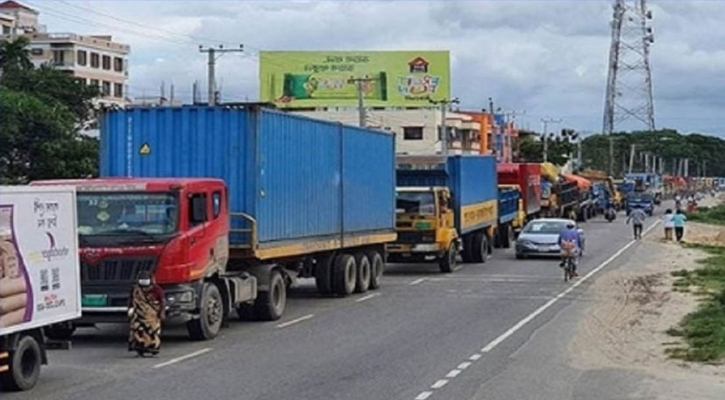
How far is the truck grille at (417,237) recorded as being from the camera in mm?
36406

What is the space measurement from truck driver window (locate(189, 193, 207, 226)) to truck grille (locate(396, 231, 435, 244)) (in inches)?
645

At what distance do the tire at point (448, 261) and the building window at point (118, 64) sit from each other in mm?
88532

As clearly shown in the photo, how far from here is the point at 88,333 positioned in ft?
72.1

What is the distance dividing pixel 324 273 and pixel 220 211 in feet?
26.1

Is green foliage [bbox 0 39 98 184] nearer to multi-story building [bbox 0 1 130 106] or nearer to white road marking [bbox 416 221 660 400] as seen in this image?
white road marking [bbox 416 221 660 400]

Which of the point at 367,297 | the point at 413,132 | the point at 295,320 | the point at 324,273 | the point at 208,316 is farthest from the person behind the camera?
the point at 413,132

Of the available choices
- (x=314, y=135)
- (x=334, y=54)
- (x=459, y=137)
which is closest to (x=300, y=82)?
(x=334, y=54)

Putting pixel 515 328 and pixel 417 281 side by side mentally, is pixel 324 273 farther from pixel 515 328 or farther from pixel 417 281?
pixel 515 328

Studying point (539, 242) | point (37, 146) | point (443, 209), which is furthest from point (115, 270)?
point (37, 146)

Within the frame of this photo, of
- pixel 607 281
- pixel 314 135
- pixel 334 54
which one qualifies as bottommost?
pixel 607 281

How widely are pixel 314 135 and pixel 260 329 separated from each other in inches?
195

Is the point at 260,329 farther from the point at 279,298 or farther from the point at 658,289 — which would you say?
the point at 658,289

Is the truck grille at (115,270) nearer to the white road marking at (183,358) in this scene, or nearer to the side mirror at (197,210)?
the side mirror at (197,210)

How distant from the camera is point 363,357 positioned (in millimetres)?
18578
